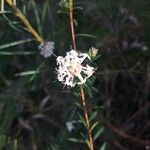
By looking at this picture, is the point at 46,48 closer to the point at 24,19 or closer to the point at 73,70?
the point at 24,19

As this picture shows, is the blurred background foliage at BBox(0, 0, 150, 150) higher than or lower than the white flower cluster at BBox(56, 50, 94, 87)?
lower

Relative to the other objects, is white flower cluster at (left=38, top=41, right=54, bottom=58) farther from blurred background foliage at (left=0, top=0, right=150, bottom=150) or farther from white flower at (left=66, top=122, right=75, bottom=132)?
blurred background foliage at (left=0, top=0, right=150, bottom=150)

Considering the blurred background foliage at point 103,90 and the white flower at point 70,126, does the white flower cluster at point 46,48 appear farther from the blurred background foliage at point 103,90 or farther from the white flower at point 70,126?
the blurred background foliage at point 103,90

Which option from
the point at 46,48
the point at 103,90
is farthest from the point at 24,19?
the point at 103,90

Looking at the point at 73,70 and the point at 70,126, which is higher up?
the point at 73,70

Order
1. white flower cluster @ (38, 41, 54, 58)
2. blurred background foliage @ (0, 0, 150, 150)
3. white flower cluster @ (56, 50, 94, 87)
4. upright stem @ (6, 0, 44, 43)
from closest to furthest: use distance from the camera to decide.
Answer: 1. white flower cluster @ (56, 50, 94, 87)
2. upright stem @ (6, 0, 44, 43)
3. white flower cluster @ (38, 41, 54, 58)
4. blurred background foliage @ (0, 0, 150, 150)

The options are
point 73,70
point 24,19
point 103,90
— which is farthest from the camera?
point 103,90

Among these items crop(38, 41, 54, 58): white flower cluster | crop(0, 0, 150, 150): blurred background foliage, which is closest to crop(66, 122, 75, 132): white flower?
crop(38, 41, 54, 58): white flower cluster

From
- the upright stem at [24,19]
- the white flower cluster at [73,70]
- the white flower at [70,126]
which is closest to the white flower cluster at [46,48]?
the upright stem at [24,19]

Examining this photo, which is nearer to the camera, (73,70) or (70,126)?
(73,70)
